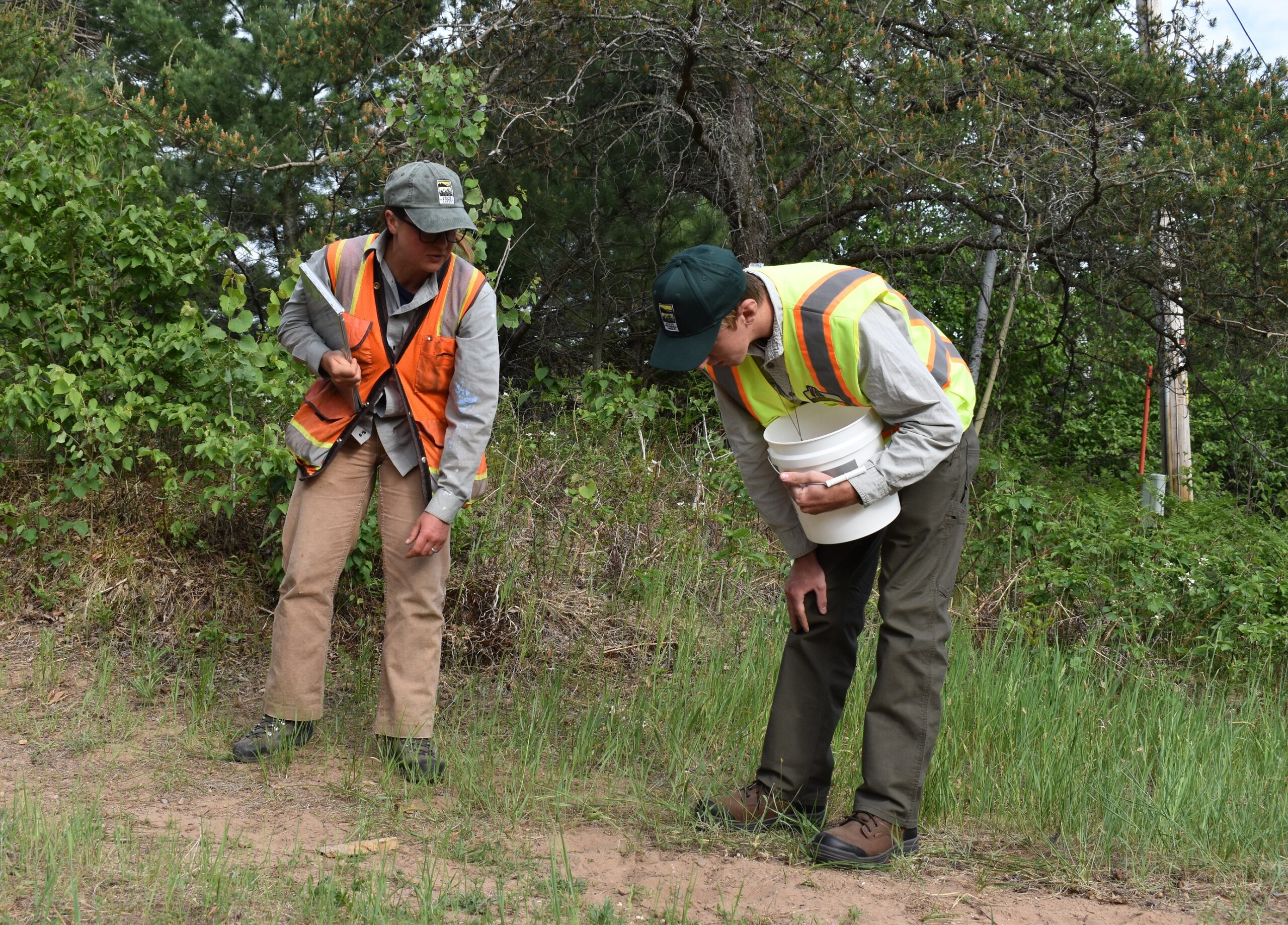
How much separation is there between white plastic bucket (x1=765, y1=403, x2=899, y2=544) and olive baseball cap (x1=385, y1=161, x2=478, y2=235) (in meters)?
1.26

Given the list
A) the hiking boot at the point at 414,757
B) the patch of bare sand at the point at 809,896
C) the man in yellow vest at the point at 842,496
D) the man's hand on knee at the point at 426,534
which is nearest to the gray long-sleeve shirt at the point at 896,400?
the man in yellow vest at the point at 842,496

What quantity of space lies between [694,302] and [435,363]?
4.01 ft

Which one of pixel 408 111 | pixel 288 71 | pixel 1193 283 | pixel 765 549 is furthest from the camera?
pixel 288 71

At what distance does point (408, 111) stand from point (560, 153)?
10.3 ft

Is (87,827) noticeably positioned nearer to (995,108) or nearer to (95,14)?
(995,108)

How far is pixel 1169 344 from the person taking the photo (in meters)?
8.27

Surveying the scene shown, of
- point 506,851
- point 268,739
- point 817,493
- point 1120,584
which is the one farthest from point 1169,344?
point 268,739

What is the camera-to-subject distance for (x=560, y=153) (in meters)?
8.18

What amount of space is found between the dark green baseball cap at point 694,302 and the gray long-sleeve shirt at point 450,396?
3.16 feet

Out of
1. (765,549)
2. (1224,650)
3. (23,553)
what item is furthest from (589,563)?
(1224,650)

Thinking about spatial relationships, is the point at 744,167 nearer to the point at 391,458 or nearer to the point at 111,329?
the point at 111,329

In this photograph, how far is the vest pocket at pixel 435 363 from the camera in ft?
12.2

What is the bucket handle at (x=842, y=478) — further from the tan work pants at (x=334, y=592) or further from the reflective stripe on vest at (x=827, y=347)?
the tan work pants at (x=334, y=592)

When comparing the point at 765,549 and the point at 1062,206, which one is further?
the point at 1062,206
